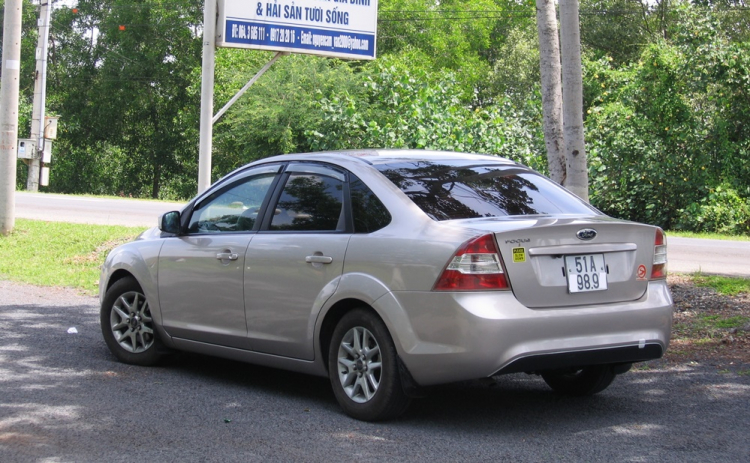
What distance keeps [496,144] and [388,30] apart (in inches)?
1151

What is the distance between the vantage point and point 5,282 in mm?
11914

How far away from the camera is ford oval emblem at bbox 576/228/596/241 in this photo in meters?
5.30

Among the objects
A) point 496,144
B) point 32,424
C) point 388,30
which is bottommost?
point 32,424

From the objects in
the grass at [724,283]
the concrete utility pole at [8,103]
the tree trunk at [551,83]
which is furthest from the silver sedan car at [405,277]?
the concrete utility pole at [8,103]

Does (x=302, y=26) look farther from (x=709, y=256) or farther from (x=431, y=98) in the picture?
(x=431, y=98)

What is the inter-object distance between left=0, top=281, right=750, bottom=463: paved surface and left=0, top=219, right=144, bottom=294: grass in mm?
4892

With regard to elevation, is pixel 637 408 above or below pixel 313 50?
below

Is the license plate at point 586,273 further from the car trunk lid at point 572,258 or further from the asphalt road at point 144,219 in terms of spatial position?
the asphalt road at point 144,219

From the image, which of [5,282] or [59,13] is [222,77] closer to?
[59,13]

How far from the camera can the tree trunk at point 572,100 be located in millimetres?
10055

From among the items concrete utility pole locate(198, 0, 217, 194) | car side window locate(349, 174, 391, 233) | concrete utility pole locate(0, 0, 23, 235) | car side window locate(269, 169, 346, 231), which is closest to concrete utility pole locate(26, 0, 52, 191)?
concrete utility pole locate(0, 0, 23, 235)

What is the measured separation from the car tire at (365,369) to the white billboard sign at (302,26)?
880 centimetres

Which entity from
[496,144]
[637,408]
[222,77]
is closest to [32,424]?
[637,408]

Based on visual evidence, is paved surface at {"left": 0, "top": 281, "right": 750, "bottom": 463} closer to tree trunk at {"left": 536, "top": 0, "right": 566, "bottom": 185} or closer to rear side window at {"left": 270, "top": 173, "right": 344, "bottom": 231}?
rear side window at {"left": 270, "top": 173, "right": 344, "bottom": 231}
